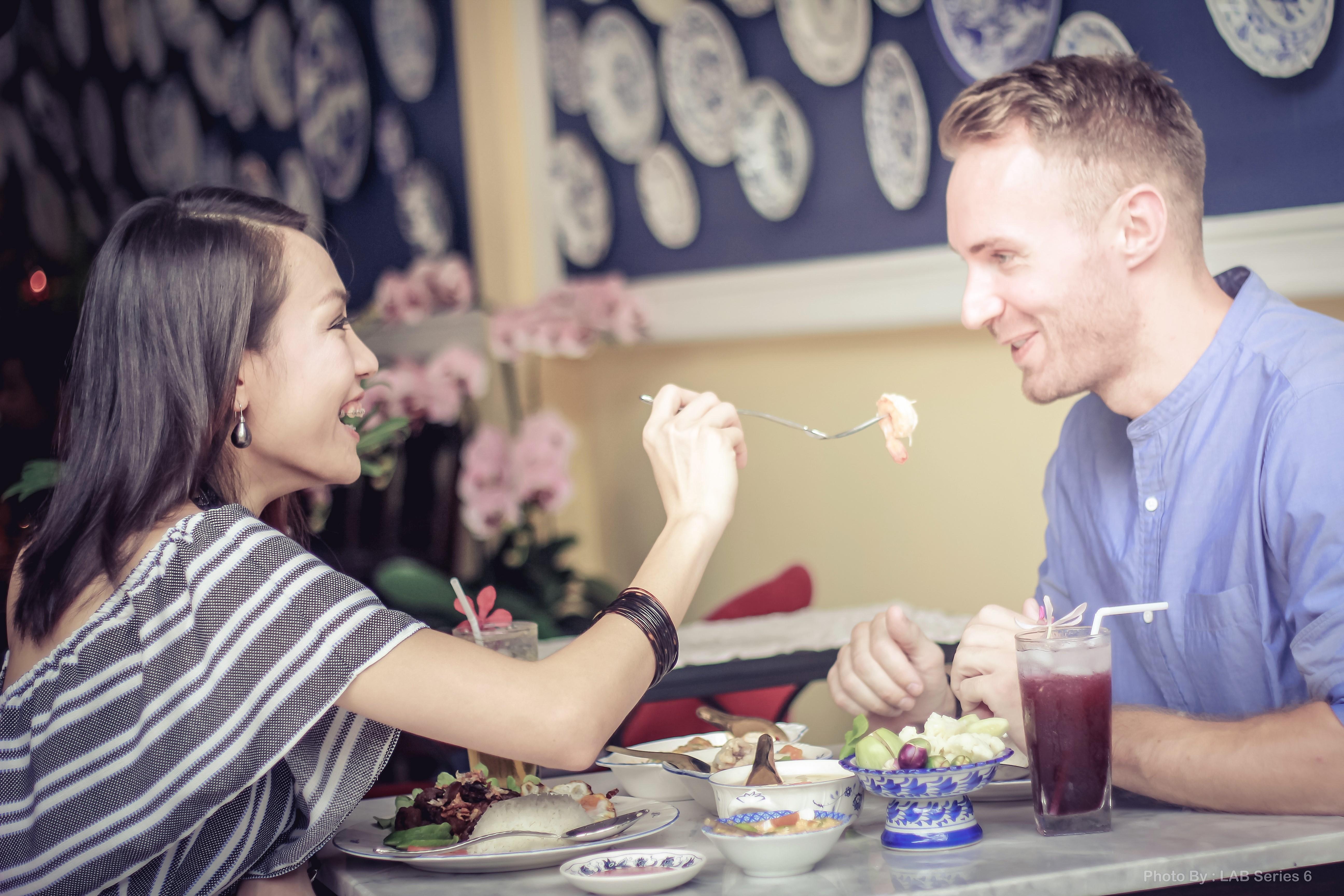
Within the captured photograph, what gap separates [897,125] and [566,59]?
57.9 inches

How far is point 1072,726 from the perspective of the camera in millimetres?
1204

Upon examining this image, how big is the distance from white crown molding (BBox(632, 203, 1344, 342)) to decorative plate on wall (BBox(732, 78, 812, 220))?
0.57 ft

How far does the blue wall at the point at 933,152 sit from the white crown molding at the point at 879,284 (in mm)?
41

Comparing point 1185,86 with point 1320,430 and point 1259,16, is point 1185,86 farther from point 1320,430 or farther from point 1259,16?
point 1320,430

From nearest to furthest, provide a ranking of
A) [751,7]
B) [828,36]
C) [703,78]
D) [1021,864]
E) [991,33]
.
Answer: [1021,864], [991,33], [828,36], [751,7], [703,78]

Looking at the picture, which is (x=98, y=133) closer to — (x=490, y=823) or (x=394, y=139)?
(x=394, y=139)

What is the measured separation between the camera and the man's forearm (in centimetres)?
121

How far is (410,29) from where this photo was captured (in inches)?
167

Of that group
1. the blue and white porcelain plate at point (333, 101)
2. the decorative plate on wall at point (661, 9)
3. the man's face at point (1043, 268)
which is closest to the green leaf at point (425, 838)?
the man's face at point (1043, 268)

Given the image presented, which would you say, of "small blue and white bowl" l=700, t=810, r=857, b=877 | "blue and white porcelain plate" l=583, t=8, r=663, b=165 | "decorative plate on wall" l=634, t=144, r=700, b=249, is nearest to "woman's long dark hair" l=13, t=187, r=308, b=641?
"small blue and white bowl" l=700, t=810, r=857, b=877

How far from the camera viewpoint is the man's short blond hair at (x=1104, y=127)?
5.18 ft

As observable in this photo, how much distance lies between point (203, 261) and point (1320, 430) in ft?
3.99

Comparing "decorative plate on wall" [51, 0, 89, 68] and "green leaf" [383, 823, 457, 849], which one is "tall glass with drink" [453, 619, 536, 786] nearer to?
"green leaf" [383, 823, 457, 849]

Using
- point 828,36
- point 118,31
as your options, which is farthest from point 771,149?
point 118,31
